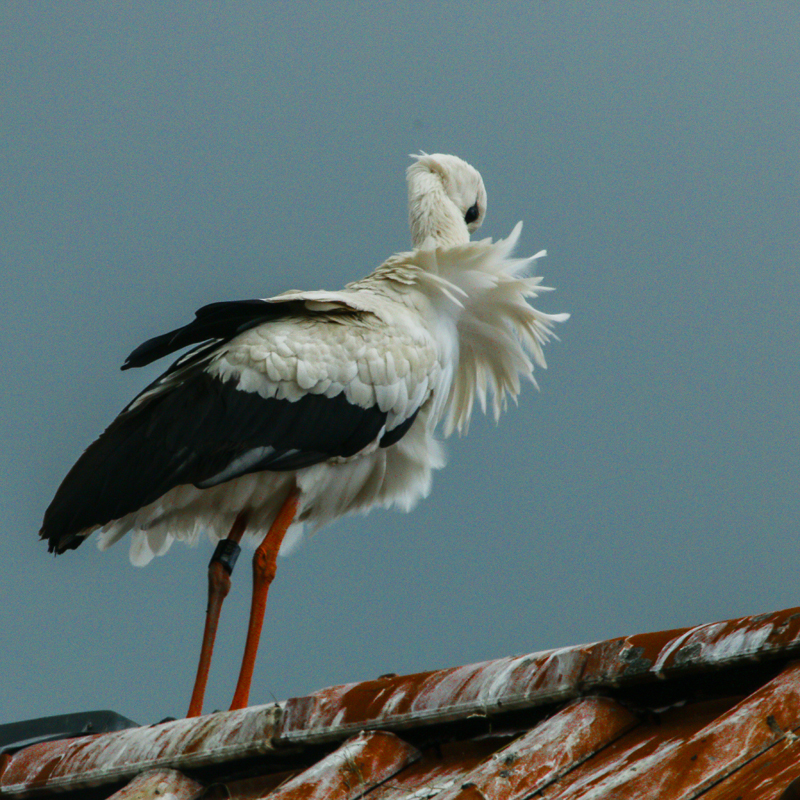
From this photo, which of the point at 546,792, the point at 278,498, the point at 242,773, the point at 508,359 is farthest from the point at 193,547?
the point at 546,792

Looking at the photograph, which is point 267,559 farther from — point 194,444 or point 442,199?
point 442,199

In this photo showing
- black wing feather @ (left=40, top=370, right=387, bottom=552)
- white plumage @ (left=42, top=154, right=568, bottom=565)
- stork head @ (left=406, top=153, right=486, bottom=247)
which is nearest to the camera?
black wing feather @ (left=40, top=370, right=387, bottom=552)

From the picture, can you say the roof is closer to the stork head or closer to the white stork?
the white stork

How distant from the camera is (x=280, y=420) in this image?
5.01 meters

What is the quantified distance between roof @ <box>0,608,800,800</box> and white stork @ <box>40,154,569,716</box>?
2.03 m

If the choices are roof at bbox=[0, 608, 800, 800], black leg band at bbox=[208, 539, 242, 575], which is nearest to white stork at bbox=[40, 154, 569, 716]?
black leg band at bbox=[208, 539, 242, 575]

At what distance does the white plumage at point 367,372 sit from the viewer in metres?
5.05

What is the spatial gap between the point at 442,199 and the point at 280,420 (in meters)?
1.77

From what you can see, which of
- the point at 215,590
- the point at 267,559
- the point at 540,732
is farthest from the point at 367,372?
the point at 540,732

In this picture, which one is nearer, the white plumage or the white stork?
the white stork

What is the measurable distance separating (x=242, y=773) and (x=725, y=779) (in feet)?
4.46

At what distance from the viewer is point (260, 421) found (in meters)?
4.98

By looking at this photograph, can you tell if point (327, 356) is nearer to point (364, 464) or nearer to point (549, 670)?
point (364, 464)

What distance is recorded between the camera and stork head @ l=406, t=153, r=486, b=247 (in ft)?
20.1
